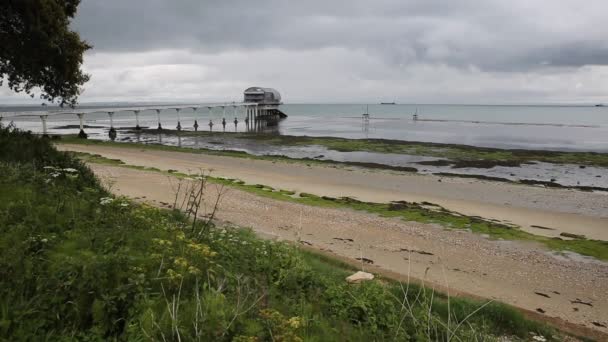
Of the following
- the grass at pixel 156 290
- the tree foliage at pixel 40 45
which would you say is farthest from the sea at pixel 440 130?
the grass at pixel 156 290

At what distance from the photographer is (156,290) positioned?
400 centimetres

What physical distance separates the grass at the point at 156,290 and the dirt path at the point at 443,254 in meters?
2.08

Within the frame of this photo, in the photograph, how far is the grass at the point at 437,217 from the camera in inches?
536

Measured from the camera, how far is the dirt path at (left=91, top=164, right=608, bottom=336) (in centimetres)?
928

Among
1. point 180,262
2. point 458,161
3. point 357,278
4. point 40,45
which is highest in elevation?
point 40,45

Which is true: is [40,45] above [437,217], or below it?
above

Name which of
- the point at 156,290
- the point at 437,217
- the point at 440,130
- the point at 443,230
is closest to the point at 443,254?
the point at 443,230

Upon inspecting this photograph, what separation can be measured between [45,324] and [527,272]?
10.9 metres

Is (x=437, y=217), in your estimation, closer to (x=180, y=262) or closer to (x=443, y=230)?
(x=443, y=230)

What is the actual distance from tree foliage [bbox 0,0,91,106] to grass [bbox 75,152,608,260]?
8.88m

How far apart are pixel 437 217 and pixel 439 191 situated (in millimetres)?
6565

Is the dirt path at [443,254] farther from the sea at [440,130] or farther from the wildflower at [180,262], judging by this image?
the sea at [440,130]

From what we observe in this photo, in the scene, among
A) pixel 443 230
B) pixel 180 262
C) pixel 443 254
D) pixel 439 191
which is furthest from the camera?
pixel 439 191

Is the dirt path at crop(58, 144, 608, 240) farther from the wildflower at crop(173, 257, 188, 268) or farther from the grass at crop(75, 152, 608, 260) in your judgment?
the wildflower at crop(173, 257, 188, 268)
